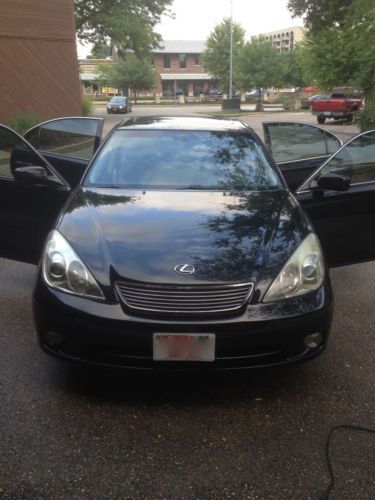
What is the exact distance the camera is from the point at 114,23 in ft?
101

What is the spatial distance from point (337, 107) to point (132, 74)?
3930 centimetres

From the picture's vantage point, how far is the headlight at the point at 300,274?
2791 mm

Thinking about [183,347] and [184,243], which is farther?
[184,243]

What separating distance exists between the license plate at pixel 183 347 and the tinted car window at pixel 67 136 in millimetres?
3940

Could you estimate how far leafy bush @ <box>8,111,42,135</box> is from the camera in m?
14.7

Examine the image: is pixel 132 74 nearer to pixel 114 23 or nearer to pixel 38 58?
pixel 114 23

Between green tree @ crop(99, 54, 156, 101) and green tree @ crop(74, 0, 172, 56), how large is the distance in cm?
2703

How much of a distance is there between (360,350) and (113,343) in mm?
1823

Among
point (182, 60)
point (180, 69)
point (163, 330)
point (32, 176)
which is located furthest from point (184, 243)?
point (182, 60)

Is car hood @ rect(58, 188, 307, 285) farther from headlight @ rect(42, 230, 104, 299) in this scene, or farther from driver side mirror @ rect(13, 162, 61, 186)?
driver side mirror @ rect(13, 162, 61, 186)

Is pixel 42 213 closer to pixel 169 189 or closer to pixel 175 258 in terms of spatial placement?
pixel 169 189

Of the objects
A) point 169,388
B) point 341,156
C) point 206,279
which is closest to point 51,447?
point 169,388

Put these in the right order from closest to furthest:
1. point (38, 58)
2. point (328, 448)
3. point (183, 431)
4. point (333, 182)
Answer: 1. point (328, 448)
2. point (183, 431)
3. point (333, 182)
4. point (38, 58)

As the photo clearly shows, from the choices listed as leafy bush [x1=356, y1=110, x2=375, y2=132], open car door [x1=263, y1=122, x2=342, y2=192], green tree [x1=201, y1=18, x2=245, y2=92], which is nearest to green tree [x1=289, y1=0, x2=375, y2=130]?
leafy bush [x1=356, y1=110, x2=375, y2=132]
